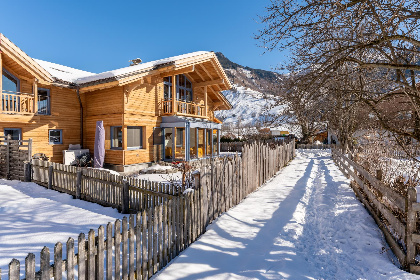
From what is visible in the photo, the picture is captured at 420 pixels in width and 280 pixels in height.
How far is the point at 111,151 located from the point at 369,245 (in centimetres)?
1439

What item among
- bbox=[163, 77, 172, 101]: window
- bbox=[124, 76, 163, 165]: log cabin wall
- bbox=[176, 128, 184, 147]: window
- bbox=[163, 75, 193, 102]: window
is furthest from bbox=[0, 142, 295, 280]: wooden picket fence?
bbox=[176, 128, 184, 147]: window

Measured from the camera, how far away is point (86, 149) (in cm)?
1591

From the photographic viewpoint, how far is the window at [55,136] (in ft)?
49.3

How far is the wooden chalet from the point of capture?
44.2 ft

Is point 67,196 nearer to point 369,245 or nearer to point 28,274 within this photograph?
point 28,274

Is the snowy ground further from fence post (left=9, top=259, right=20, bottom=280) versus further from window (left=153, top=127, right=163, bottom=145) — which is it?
window (left=153, top=127, right=163, bottom=145)

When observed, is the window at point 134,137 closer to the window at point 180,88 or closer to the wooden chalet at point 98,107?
the wooden chalet at point 98,107

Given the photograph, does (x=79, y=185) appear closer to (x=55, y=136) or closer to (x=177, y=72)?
(x=55, y=136)

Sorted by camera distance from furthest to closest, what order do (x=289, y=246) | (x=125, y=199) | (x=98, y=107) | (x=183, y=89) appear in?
(x=183, y=89) < (x=98, y=107) < (x=125, y=199) < (x=289, y=246)

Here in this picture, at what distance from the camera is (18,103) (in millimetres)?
13906

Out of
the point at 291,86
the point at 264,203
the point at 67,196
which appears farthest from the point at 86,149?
the point at 291,86

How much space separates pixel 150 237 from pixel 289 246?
2.75 metres

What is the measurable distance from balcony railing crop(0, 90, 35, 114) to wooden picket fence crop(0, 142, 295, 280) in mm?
12498

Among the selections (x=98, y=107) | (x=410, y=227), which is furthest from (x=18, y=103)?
(x=410, y=227)
